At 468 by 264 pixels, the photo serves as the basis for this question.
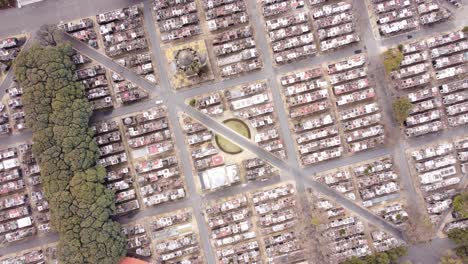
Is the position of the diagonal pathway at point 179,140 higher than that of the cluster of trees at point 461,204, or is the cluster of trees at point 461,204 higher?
the diagonal pathway at point 179,140

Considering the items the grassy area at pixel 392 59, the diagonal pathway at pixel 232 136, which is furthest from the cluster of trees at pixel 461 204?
the grassy area at pixel 392 59

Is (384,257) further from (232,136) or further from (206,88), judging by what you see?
(206,88)

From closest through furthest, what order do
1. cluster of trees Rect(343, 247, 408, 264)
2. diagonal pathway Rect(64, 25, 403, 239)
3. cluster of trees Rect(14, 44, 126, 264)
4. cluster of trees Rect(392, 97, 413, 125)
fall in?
1. cluster of trees Rect(14, 44, 126, 264)
2. cluster of trees Rect(343, 247, 408, 264)
3. cluster of trees Rect(392, 97, 413, 125)
4. diagonal pathway Rect(64, 25, 403, 239)

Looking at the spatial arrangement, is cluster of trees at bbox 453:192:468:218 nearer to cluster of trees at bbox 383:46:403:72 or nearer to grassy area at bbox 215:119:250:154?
cluster of trees at bbox 383:46:403:72

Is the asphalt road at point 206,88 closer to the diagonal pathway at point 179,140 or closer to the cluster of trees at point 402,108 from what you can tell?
the diagonal pathway at point 179,140

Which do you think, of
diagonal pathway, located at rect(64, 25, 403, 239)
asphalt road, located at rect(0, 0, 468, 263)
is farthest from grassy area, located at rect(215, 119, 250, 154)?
asphalt road, located at rect(0, 0, 468, 263)

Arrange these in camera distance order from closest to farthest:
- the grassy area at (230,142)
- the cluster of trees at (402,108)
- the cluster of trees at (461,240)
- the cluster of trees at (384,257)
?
the cluster of trees at (384,257), the cluster of trees at (461,240), the cluster of trees at (402,108), the grassy area at (230,142)

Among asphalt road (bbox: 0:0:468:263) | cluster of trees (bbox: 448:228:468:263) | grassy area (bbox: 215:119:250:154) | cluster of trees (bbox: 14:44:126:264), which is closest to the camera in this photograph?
cluster of trees (bbox: 14:44:126:264)
